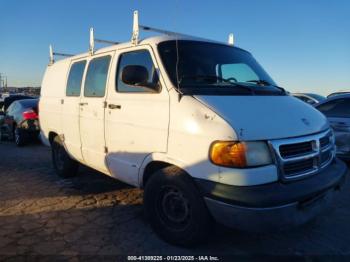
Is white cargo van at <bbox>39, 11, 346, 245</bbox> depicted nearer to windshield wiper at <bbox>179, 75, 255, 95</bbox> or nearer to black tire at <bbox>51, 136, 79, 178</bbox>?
windshield wiper at <bbox>179, 75, 255, 95</bbox>

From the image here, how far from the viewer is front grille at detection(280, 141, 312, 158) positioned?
327cm

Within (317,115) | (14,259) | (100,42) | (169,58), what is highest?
(100,42)

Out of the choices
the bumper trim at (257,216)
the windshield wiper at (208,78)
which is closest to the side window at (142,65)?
the windshield wiper at (208,78)

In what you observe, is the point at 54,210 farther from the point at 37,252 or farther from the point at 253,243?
the point at 253,243

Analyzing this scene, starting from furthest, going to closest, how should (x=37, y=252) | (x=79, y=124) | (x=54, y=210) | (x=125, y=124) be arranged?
(x=79, y=124) → (x=54, y=210) → (x=125, y=124) → (x=37, y=252)

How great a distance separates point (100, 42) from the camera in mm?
5594

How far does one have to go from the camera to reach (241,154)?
3.13 meters

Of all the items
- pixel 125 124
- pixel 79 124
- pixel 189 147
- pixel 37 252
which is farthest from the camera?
pixel 79 124

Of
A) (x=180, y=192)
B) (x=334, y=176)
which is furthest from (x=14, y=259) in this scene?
(x=334, y=176)

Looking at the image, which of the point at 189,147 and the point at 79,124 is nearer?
the point at 189,147

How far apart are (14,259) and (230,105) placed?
261 cm

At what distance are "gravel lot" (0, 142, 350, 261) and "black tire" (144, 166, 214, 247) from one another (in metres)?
0.17

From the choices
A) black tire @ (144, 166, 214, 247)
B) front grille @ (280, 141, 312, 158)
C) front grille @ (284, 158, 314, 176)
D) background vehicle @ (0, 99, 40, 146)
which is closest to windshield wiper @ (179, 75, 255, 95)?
front grille @ (280, 141, 312, 158)

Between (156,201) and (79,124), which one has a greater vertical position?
(79,124)
